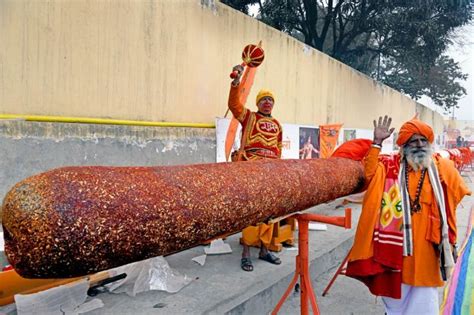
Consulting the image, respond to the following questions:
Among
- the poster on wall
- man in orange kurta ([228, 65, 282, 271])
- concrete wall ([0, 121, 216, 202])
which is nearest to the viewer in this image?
concrete wall ([0, 121, 216, 202])

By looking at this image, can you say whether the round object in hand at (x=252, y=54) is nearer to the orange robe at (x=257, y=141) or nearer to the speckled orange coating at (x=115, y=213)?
the orange robe at (x=257, y=141)

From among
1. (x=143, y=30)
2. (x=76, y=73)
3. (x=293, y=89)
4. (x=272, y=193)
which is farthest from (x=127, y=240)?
(x=293, y=89)

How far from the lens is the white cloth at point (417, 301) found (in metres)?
2.36

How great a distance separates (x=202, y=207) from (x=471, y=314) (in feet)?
7.36

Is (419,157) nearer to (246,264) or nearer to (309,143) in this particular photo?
(246,264)

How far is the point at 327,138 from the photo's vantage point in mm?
7840

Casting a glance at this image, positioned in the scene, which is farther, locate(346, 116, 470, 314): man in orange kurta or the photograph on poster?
the photograph on poster

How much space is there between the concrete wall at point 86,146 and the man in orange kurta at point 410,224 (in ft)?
7.48

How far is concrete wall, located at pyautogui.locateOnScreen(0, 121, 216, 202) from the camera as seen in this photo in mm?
2791

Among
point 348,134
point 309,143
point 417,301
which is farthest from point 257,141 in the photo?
point 348,134

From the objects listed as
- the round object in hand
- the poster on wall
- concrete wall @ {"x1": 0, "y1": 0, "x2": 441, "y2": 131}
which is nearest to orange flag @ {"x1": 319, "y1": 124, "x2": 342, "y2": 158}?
the poster on wall

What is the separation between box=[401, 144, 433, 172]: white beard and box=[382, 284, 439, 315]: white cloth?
30.3 inches

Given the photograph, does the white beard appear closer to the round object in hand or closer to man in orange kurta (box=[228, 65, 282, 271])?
man in orange kurta (box=[228, 65, 282, 271])

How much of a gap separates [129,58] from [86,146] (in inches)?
40.3
